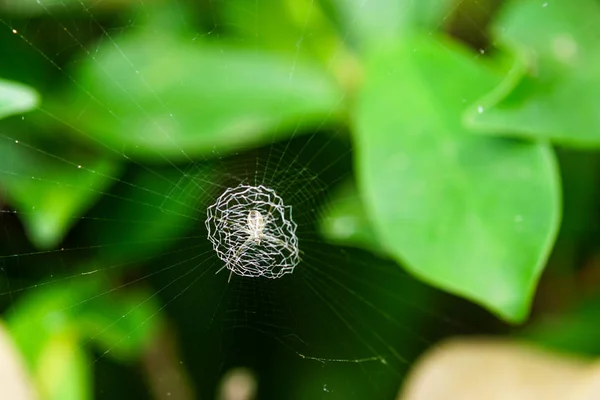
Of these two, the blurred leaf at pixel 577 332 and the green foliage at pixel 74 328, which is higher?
the blurred leaf at pixel 577 332

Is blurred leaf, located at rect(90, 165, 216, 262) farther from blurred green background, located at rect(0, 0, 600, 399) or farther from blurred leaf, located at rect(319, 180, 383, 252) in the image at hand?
blurred leaf, located at rect(319, 180, 383, 252)

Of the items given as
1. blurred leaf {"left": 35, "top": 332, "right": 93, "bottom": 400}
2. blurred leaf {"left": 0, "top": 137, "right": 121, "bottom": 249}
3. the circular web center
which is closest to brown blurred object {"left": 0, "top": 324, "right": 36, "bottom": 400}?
blurred leaf {"left": 35, "top": 332, "right": 93, "bottom": 400}

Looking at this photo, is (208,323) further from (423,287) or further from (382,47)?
(382,47)

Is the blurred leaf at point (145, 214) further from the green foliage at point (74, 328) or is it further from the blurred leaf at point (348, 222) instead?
the blurred leaf at point (348, 222)

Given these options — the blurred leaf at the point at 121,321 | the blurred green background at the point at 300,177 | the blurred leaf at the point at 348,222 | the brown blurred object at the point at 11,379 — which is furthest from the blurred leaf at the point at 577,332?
the brown blurred object at the point at 11,379

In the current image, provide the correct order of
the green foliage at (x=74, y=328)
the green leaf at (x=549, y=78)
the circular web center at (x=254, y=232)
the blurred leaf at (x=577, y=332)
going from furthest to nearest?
the circular web center at (x=254, y=232), the blurred leaf at (x=577, y=332), the green foliage at (x=74, y=328), the green leaf at (x=549, y=78)

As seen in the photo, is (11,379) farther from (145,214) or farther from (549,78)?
(549,78)
